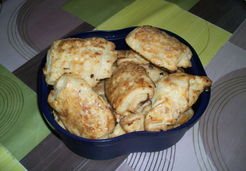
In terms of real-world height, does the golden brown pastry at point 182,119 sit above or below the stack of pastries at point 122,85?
below

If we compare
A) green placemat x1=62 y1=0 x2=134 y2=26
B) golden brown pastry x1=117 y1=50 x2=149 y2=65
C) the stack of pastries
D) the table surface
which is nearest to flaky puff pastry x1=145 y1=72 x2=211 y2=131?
the stack of pastries

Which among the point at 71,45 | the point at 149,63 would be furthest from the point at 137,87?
the point at 71,45

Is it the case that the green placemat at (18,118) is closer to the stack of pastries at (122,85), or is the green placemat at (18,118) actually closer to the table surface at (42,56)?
the table surface at (42,56)

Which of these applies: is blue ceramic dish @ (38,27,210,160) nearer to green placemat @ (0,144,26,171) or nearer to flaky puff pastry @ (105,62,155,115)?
flaky puff pastry @ (105,62,155,115)

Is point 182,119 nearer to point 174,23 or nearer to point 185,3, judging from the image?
point 174,23

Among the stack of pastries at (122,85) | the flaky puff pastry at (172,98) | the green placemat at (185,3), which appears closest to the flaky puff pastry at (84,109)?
the stack of pastries at (122,85)

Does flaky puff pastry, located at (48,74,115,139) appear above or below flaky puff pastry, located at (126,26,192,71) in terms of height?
below

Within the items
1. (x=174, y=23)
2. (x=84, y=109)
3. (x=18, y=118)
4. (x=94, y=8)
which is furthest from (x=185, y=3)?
(x=18, y=118)
